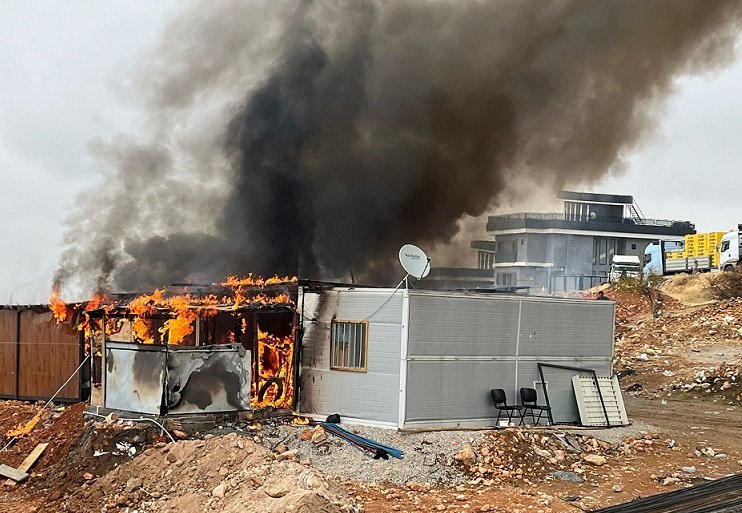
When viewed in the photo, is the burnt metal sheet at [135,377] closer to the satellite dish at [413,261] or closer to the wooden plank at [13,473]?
the wooden plank at [13,473]

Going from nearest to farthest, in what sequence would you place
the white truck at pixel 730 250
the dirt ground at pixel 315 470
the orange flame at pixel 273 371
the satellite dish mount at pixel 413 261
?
1. the dirt ground at pixel 315 470
2. the satellite dish mount at pixel 413 261
3. the orange flame at pixel 273 371
4. the white truck at pixel 730 250

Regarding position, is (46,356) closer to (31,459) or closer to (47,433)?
(47,433)

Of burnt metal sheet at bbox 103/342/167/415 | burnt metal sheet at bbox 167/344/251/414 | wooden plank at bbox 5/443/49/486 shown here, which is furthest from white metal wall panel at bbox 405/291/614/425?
wooden plank at bbox 5/443/49/486

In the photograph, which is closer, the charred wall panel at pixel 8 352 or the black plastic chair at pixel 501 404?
the black plastic chair at pixel 501 404

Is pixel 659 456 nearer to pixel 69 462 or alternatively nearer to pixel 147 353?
pixel 147 353

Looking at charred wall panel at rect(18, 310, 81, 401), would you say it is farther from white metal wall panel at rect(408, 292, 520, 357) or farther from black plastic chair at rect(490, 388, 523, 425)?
black plastic chair at rect(490, 388, 523, 425)

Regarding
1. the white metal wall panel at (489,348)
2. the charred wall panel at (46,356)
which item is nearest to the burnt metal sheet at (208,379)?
the white metal wall panel at (489,348)

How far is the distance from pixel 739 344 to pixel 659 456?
14084 mm

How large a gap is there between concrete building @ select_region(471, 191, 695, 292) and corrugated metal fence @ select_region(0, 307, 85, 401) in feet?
95.7

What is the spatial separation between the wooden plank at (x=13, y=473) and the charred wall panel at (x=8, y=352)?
5.96 metres

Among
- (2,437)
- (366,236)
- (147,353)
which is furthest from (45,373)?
(366,236)

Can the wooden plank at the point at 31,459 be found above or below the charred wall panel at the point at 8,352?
below

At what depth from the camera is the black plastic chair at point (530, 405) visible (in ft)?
51.4

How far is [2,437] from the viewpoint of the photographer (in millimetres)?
15625
